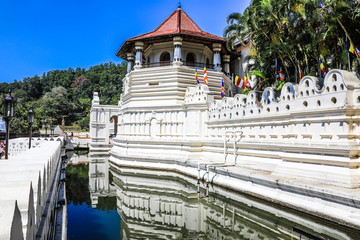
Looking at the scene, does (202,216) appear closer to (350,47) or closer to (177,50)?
(350,47)

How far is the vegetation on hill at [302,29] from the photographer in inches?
509

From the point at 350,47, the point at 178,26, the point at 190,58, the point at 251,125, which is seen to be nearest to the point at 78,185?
the point at 251,125

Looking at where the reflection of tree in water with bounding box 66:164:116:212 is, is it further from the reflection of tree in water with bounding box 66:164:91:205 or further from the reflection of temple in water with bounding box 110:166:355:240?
the reflection of temple in water with bounding box 110:166:355:240

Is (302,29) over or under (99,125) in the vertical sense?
over

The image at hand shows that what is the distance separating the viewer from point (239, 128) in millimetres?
14367

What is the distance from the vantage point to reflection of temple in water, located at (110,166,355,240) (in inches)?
311

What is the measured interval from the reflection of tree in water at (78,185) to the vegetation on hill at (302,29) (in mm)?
11857

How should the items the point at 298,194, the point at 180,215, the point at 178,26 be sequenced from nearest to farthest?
the point at 298,194, the point at 180,215, the point at 178,26

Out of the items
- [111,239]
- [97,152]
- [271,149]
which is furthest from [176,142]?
[97,152]

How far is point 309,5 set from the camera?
543 inches

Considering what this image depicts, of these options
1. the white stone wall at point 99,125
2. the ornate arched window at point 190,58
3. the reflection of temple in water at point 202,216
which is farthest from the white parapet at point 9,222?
the white stone wall at point 99,125

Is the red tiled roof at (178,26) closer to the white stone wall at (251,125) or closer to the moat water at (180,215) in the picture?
the white stone wall at (251,125)

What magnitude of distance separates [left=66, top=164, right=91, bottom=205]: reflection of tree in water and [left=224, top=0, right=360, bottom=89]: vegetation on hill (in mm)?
11857

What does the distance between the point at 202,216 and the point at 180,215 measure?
2.68ft
